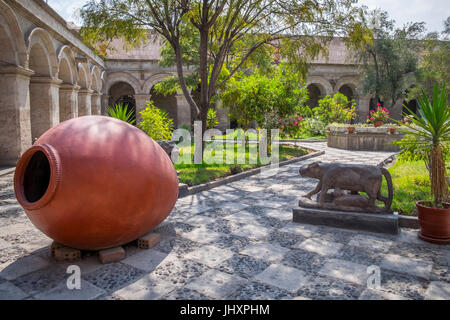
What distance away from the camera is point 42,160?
3914mm

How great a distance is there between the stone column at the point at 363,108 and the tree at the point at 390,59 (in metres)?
1.22

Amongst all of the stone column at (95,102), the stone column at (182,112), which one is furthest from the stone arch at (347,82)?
the stone column at (95,102)

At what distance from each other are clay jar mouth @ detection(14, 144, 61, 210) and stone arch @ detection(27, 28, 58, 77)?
9.16m

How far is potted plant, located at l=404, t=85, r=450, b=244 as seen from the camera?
4.01 metres

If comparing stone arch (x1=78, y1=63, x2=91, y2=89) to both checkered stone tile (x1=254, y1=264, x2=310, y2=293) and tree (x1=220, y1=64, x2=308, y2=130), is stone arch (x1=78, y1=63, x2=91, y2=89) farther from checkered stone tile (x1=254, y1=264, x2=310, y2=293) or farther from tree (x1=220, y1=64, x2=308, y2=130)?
checkered stone tile (x1=254, y1=264, x2=310, y2=293)

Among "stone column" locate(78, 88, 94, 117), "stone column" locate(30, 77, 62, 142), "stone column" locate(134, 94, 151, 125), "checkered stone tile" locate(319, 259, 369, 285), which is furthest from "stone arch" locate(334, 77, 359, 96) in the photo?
"checkered stone tile" locate(319, 259, 369, 285)

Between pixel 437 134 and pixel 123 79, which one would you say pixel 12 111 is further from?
pixel 123 79

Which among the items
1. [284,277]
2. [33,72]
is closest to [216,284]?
[284,277]

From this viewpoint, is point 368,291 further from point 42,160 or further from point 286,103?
point 286,103

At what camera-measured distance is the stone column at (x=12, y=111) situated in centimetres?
948

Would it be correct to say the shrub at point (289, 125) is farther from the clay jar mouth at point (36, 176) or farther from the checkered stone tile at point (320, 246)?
the clay jar mouth at point (36, 176)

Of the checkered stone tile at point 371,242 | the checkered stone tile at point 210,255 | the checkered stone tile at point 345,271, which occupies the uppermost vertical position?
the checkered stone tile at point 371,242
